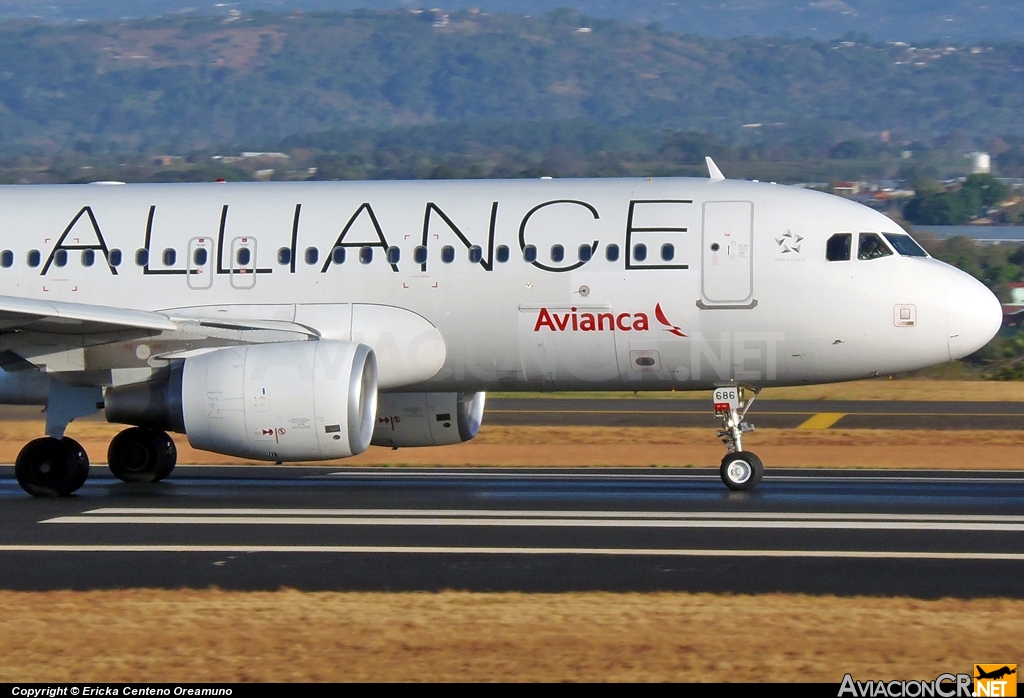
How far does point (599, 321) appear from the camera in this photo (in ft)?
61.0

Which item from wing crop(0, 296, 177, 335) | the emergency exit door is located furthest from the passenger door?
wing crop(0, 296, 177, 335)

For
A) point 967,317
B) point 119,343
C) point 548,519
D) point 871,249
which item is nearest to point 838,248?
point 871,249

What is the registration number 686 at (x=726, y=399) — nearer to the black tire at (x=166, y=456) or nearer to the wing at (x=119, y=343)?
the wing at (x=119, y=343)

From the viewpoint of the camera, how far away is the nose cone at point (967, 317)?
18.2m

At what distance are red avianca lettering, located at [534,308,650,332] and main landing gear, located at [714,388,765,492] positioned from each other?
137cm

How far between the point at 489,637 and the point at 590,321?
8429 millimetres

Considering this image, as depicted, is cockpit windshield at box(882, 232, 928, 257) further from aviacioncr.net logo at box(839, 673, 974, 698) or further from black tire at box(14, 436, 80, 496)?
black tire at box(14, 436, 80, 496)

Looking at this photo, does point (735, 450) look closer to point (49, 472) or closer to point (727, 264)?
point (727, 264)

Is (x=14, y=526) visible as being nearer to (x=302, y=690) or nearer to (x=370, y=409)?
(x=370, y=409)

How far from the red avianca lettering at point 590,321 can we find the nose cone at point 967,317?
11.5 ft

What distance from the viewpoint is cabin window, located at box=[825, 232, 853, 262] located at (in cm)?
1856

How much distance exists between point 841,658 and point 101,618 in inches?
203

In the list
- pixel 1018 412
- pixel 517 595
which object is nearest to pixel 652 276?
pixel 517 595

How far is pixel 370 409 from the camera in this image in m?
17.7
